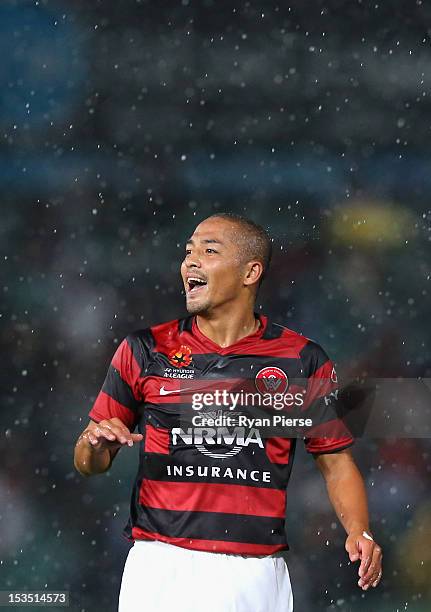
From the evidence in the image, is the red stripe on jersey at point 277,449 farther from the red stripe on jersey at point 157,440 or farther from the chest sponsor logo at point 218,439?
the red stripe on jersey at point 157,440

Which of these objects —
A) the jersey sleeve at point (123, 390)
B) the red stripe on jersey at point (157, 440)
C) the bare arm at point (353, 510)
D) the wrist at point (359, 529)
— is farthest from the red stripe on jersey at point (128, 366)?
the wrist at point (359, 529)

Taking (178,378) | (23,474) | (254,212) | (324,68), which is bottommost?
(23,474)

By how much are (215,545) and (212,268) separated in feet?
2.68

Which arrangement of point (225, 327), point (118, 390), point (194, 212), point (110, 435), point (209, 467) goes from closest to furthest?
point (110, 435), point (209, 467), point (118, 390), point (225, 327), point (194, 212)

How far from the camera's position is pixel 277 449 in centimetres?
295

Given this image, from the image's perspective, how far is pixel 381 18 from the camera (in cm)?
512

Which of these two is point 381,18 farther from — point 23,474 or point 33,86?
point 23,474

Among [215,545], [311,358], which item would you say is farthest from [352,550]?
[311,358]

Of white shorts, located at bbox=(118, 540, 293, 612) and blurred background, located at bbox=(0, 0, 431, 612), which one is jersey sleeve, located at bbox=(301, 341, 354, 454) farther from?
blurred background, located at bbox=(0, 0, 431, 612)

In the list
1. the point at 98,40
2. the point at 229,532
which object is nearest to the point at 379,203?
the point at 98,40

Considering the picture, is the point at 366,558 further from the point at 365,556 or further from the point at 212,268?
the point at 212,268

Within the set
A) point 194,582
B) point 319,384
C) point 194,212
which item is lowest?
point 194,582

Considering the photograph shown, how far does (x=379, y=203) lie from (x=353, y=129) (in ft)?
1.30

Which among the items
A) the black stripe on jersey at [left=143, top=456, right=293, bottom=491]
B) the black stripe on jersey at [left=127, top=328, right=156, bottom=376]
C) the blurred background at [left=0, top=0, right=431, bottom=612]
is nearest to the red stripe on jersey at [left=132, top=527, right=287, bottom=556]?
the black stripe on jersey at [left=143, top=456, right=293, bottom=491]
